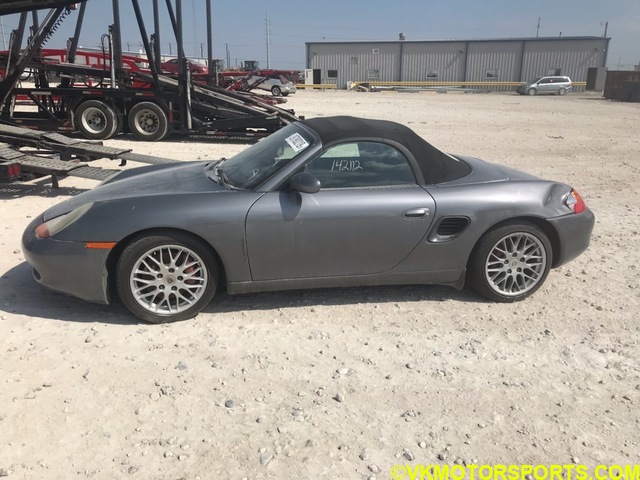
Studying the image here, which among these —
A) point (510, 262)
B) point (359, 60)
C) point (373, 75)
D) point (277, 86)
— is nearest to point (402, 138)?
point (510, 262)

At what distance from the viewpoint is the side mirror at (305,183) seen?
356 centimetres

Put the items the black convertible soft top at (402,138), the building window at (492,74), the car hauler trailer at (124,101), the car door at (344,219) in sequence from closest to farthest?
the car door at (344,219) → the black convertible soft top at (402,138) → the car hauler trailer at (124,101) → the building window at (492,74)

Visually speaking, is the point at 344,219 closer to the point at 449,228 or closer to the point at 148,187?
the point at 449,228

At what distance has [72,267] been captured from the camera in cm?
355

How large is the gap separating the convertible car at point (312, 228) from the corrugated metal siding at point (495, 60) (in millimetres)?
53463

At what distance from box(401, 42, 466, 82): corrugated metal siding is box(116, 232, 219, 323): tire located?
53.8 m

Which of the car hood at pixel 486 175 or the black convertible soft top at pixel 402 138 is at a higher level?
the black convertible soft top at pixel 402 138

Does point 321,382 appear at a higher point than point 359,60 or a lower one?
lower

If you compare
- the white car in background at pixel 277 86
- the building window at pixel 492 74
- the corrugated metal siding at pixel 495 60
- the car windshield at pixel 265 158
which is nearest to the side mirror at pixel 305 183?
the car windshield at pixel 265 158

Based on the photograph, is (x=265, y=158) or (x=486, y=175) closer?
(x=265, y=158)

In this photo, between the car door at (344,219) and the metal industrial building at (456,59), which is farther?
the metal industrial building at (456,59)

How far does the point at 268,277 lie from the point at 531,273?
2028mm

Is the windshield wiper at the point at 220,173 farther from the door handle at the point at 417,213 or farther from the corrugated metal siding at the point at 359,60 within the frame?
the corrugated metal siding at the point at 359,60

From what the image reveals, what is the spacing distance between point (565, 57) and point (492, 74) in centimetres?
678
